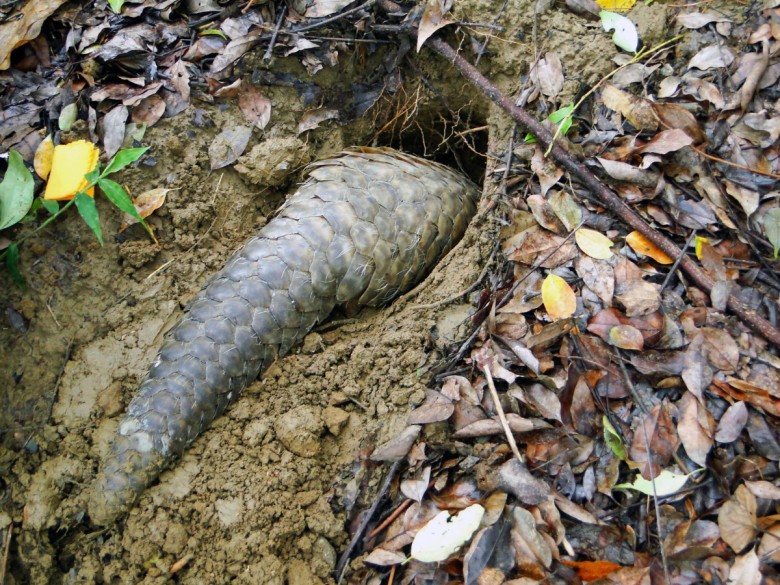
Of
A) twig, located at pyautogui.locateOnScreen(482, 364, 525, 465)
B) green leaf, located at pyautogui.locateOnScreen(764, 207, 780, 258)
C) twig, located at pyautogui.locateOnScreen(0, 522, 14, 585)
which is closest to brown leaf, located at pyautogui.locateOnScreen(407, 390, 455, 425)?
twig, located at pyautogui.locateOnScreen(482, 364, 525, 465)

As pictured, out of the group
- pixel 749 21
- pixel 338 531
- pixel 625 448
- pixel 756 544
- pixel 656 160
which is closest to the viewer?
pixel 756 544

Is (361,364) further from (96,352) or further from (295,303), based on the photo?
(96,352)

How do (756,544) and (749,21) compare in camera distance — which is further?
(749,21)

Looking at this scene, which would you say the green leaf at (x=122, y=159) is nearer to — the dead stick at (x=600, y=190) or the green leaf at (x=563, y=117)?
the dead stick at (x=600, y=190)

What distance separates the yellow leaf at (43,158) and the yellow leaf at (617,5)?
284 centimetres

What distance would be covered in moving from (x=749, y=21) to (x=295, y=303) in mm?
2505

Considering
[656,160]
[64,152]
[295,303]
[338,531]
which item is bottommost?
[338,531]

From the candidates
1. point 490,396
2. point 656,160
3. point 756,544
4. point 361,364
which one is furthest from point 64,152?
point 756,544

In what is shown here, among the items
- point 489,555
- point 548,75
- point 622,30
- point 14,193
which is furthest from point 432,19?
point 489,555

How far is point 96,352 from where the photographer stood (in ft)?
9.07

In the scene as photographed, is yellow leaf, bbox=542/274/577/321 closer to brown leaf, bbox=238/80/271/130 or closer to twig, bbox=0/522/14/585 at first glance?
brown leaf, bbox=238/80/271/130

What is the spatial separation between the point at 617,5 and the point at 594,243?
1339 mm

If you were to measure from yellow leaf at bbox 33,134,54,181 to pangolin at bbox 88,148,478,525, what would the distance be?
0.96 meters

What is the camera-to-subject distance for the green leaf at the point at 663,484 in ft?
6.63
